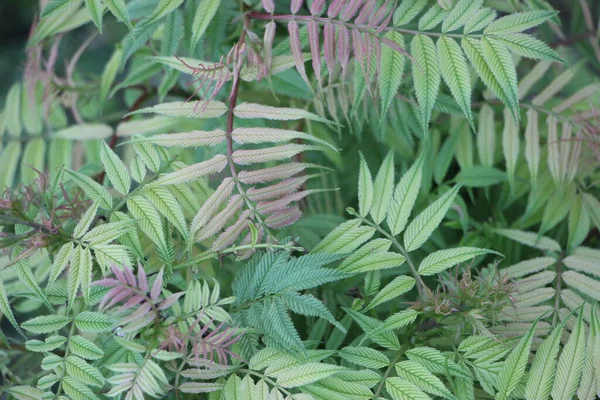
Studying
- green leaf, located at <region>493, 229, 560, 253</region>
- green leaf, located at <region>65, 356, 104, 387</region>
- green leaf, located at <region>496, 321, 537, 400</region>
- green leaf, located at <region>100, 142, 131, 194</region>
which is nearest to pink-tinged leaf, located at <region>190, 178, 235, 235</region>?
green leaf, located at <region>100, 142, 131, 194</region>

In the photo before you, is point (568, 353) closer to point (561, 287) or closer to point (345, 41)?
point (561, 287)

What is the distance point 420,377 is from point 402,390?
0.03 meters

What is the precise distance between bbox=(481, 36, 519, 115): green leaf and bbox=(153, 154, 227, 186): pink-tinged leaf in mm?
401

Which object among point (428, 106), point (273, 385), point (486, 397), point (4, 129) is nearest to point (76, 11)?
point (4, 129)

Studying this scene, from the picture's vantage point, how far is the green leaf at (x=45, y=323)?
2.57 feet

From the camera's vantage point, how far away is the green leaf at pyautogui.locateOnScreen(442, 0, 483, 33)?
35.1 inches

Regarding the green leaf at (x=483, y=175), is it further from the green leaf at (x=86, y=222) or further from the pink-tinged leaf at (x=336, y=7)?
the green leaf at (x=86, y=222)

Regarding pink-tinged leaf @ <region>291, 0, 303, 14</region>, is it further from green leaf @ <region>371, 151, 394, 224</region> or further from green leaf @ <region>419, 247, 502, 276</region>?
green leaf @ <region>419, 247, 502, 276</region>

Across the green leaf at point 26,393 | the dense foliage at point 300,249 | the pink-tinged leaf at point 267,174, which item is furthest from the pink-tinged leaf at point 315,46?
the green leaf at point 26,393

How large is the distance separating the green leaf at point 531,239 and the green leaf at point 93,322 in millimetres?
695

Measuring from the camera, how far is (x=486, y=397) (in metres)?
0.88

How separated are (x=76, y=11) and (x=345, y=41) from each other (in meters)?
0.67

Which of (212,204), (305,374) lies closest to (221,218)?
(212,204)

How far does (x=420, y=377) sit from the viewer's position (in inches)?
29.7
